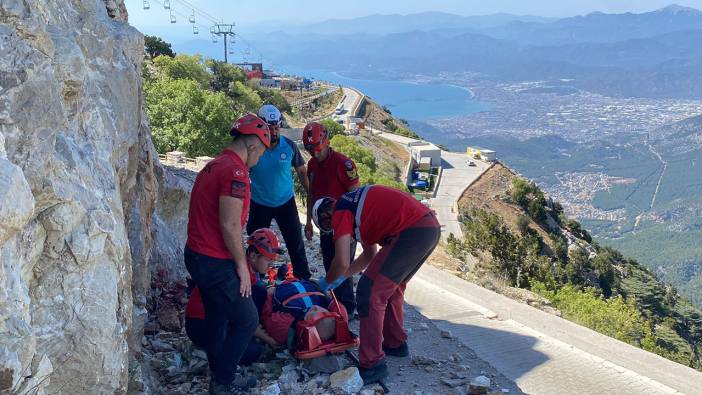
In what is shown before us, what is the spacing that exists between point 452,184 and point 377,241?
46714 millimetres

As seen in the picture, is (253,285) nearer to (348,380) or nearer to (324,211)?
(324,211)

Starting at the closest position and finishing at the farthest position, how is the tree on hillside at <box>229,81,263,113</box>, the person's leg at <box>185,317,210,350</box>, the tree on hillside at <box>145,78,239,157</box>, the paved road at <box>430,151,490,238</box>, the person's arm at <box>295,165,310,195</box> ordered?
the person's leg at <box>185,317,210,350</box> → the person's arm at <box>295,165,310,195</box> → the tree on hillside at <box>145,78,239,157</box> → the paved road at <box>430,151,490,238</box> → the tree on hillside at <box>229,81,263,113</box>

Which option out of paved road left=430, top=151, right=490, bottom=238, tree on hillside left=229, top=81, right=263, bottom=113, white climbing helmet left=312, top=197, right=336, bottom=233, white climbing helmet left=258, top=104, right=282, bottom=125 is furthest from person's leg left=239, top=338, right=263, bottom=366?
tree on hillside left=229, top=81, right=263, bottom=113

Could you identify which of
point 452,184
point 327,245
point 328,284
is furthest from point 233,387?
point 452,184

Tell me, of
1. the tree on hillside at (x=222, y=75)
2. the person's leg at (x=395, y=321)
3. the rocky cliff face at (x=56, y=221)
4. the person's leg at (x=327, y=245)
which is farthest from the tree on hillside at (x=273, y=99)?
the rocky cliff face at (x=56, y=221)

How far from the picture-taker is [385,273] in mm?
5605

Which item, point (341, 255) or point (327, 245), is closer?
point (341, 255)

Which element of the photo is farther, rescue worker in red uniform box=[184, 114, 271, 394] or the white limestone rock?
the white limestone rock

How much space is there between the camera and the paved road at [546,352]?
7418 millimetres

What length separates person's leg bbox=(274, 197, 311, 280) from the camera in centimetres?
701

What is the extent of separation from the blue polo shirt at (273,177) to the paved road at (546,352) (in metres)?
3.17

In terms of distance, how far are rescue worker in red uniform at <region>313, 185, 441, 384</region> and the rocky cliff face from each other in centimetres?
192

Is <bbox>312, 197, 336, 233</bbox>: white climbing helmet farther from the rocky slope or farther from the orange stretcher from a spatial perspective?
the rocky slope

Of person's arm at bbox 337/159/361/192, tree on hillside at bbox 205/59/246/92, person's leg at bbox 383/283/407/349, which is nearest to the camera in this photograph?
person's leg at bbox 383/283/407/349
